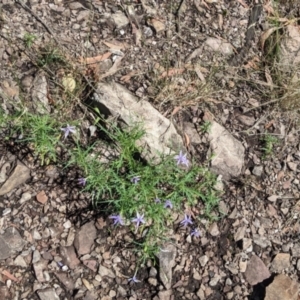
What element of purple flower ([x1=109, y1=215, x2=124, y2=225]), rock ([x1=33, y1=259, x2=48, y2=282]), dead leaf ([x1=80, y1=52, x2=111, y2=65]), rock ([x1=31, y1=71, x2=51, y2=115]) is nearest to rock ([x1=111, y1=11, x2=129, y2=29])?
dead leaf ([x1=80, y1=52, x2=111, y2=65])

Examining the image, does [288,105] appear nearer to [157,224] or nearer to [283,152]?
[283,152]

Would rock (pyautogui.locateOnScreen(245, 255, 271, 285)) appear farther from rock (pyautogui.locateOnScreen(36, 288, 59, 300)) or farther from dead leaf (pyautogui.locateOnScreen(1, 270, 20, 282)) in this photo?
dead leaf (pyautogui.locateOnScreen(1, 270, 20, 282))

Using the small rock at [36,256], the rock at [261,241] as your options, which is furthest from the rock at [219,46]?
the small rock at [36,256]

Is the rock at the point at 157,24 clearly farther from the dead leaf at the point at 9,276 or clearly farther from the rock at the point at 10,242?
the dead leaf at the point at 9,276

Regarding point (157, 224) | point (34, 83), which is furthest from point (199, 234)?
point (34, 83)

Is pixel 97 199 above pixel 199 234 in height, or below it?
above

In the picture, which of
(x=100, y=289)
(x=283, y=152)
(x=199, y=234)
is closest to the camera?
(x=100, y=289)

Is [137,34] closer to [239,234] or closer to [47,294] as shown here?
[239,234]
